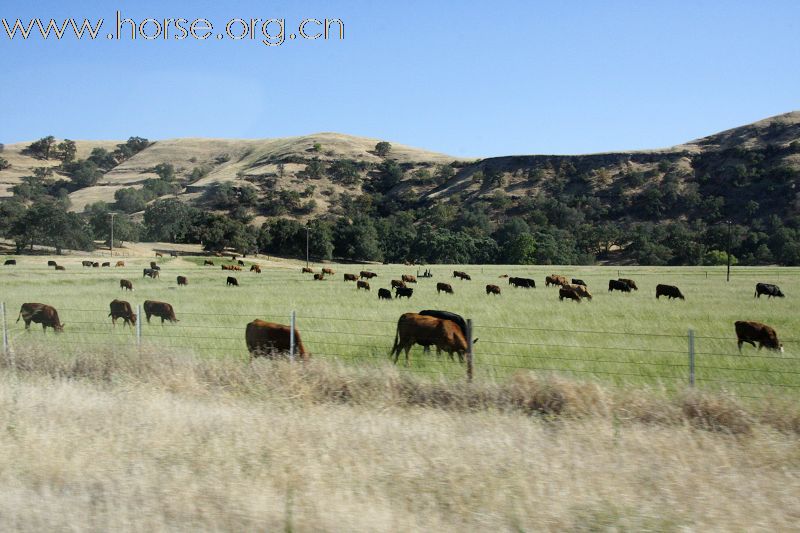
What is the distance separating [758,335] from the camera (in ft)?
52.3

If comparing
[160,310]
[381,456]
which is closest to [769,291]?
[160,310]

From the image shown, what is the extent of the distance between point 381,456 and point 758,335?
13016 millimetres

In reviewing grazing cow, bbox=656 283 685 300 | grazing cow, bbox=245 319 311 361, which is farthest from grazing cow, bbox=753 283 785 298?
grazing cow, bbox=245 319 311 361

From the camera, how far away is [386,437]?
6930 mm

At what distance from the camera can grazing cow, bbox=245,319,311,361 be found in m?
12.2

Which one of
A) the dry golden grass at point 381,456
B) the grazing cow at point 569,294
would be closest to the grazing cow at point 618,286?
the grazing cow at point 569,294

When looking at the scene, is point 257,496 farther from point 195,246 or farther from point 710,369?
point 195,246

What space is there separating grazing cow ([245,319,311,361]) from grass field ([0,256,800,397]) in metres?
0.60

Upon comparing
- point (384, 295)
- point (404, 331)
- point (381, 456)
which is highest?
point (404, 331)

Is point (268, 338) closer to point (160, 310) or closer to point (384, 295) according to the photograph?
point (160, 310)

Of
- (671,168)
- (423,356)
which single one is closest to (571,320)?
(423,356)

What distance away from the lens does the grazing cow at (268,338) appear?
39.9 ft

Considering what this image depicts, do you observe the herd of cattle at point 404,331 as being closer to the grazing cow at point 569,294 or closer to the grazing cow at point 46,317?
the grazing cow at point 46,317

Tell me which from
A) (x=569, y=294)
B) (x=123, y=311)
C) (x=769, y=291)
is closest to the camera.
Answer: (x=123, y=311)
